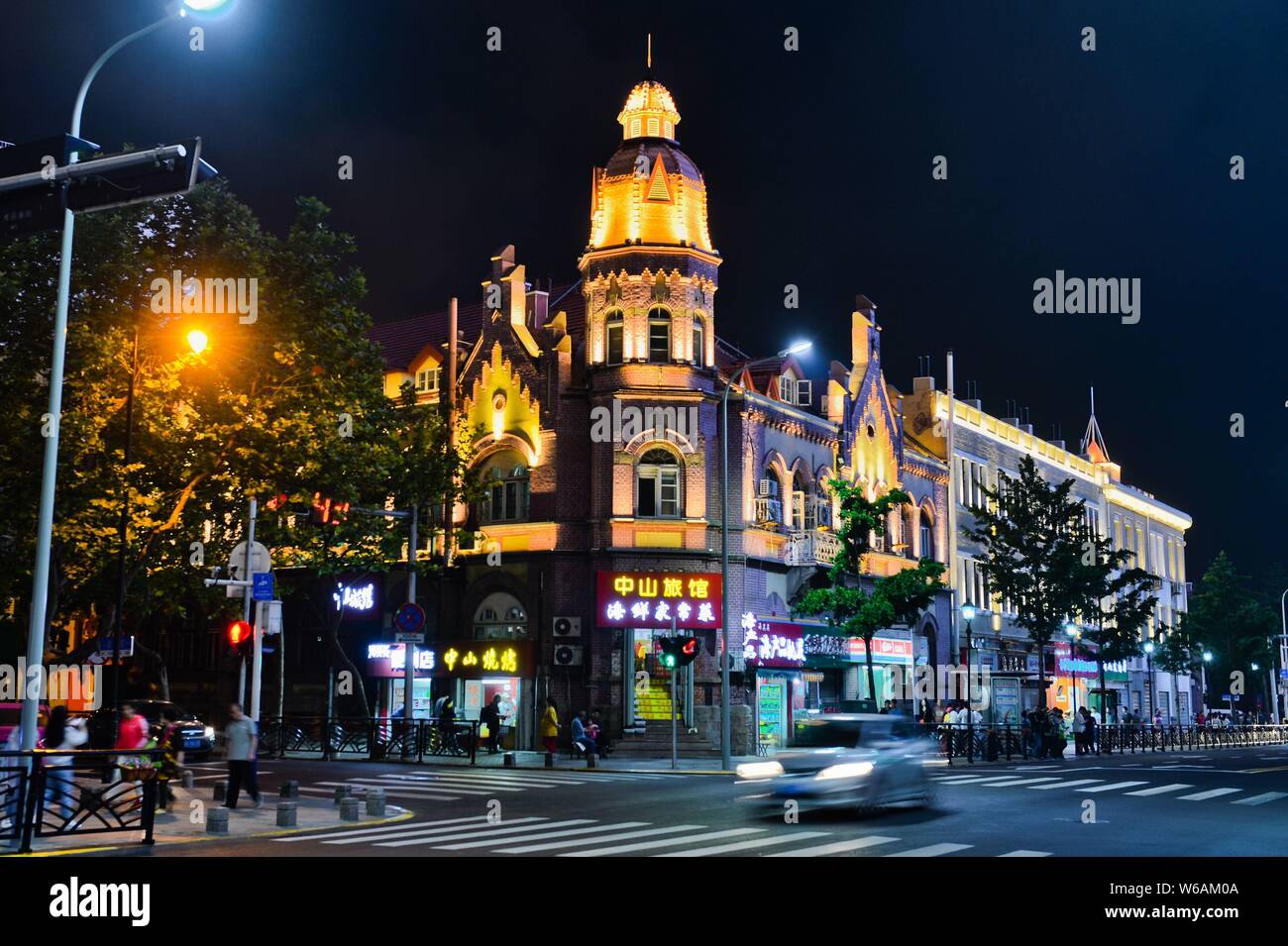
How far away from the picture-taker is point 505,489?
44.1 meters

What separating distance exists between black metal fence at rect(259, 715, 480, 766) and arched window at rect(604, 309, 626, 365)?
13.0 metres

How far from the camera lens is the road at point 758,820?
1545 centimetres

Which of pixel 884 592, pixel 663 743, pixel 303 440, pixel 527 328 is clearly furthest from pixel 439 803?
pixel 527 328

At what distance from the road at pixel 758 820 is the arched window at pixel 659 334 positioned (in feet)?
53.0

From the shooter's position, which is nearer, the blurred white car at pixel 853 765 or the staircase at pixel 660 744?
the blurred white car at pixel 853 765

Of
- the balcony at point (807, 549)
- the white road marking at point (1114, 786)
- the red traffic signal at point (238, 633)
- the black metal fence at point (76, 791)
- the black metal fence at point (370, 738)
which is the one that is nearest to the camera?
the black metal fence at point (76, 791)

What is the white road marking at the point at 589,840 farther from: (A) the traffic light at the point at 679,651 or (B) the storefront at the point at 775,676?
(B) the storefront at the point at 775,676

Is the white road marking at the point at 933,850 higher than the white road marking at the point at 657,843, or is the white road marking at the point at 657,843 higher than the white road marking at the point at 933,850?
the white road marking at the point at 933,850

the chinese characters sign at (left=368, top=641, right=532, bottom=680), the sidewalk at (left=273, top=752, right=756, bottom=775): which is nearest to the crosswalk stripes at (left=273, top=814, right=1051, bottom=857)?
the sidewalk at (left=273, top=752, right=756, bottom=775)

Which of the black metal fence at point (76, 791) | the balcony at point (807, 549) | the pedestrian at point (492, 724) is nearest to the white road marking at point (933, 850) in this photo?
the black metal fence at point (76, 791)

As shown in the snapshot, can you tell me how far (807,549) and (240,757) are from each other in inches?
1097

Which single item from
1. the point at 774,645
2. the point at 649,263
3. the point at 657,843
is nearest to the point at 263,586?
the point at 657,843

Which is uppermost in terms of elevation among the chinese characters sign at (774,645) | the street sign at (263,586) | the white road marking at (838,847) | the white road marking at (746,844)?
the street sign at (263,586)
